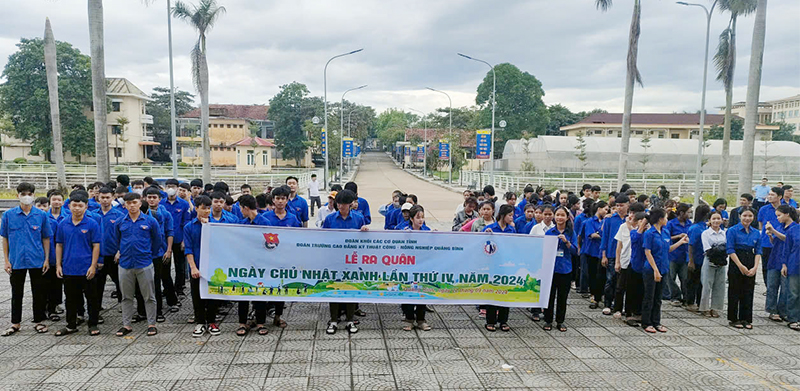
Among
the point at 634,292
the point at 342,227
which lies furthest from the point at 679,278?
the point at 342,227

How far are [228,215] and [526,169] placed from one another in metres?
30.1

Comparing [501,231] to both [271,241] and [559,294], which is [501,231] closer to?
[559,294]

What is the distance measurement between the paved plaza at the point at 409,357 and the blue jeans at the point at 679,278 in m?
0.65

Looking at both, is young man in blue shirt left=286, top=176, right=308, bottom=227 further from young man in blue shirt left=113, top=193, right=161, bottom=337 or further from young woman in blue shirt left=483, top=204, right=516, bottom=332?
young woman in blue shirt left=483, top=204, right=516, bottom=332

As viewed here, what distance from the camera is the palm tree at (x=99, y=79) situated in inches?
490

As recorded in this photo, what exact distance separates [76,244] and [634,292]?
6287mm

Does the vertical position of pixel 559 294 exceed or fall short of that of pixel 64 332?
it exceeds it

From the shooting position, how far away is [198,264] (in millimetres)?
5336

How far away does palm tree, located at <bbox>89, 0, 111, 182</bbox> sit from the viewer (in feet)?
40.8

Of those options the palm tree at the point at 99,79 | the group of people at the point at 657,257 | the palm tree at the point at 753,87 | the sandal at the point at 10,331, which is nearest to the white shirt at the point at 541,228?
the group of people at the point at 657,257

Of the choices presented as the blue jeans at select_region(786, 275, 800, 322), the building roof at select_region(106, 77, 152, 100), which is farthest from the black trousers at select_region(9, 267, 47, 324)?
the building roof at select_region(106, 77, 152, 100)

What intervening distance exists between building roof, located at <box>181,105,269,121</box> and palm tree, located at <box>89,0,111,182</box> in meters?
50.0

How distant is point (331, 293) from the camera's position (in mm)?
5445

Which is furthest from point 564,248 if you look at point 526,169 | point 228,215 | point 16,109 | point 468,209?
point 16,109
